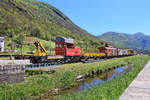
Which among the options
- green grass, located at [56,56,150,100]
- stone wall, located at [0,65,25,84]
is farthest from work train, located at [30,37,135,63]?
green grass, located at [56,56,150,100]

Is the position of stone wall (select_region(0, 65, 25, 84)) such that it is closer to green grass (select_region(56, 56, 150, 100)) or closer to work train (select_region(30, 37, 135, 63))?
green grass (select_region(56, 56, 150, 100))

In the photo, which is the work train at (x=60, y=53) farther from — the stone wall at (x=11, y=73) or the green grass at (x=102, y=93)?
the green grass at (x=102, y=93)

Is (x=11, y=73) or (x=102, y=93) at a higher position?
(x=11, y=73)

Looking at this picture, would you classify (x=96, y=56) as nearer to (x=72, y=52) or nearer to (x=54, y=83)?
(x=72, y=52)

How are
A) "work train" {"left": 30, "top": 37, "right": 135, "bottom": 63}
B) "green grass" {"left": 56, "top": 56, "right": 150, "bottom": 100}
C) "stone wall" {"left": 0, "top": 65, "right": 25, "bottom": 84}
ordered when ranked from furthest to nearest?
"work train" {"left": 30, "top": 37, "right": 135, "bottom": 63}
"stone wall" {"left": 0, "top": 65, "right": 25, "bottom": 84}
"green grass" {"left": 56, "top": 56, "right": 150, "bottom": 100}

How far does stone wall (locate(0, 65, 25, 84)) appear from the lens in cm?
936

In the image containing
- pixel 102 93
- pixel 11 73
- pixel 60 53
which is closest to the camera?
pixel 102 93

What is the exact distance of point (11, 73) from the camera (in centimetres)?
985

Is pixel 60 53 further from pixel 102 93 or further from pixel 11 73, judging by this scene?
pixel 102 93

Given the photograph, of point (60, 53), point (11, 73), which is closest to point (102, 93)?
point (11, 73)

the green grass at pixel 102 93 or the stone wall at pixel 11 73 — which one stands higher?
the stone wall at pixel 11 73

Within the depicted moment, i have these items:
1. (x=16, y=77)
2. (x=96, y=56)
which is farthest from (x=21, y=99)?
(x=96, y=56)

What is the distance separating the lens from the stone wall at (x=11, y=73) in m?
9.36

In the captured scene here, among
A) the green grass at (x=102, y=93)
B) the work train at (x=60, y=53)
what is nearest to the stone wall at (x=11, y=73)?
the green grass at (x=102, y=93)
